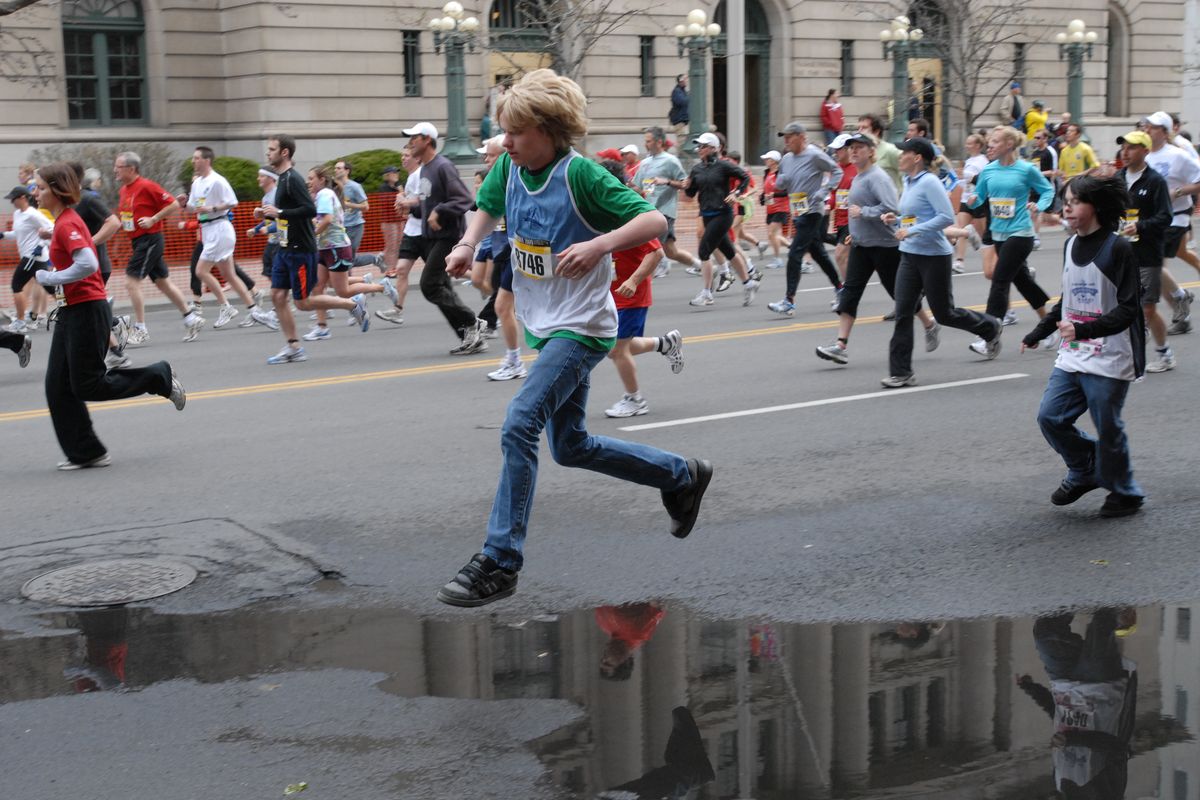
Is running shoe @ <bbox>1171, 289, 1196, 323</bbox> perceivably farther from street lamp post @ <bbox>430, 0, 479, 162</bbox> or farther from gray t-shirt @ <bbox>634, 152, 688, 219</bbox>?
street lamp post @ <bbox>430, 0, 479, 162</bbox>

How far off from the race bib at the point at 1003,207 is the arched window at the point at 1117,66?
40.2 meters

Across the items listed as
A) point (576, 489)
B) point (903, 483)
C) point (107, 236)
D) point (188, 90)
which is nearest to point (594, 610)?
point (576, 489)

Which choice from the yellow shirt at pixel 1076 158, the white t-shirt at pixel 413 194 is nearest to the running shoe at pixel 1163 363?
the white t-shirt at pixel 413 194

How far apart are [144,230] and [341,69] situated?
18093 millimetres

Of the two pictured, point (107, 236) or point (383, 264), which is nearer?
point (107, 236)

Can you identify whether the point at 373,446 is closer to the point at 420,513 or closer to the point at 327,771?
the point at 420,513

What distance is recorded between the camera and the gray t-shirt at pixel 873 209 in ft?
37.3

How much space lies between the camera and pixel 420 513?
7406mm

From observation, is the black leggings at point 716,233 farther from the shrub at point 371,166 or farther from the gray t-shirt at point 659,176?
the shrub at point 371,166

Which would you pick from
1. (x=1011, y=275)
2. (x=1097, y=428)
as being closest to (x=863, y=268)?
(x=1011, y=275)

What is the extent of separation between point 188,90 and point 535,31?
330 inches

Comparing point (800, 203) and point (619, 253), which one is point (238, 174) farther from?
point (619, 253)

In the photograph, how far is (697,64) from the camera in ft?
115

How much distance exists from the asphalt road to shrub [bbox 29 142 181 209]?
1766 cm
